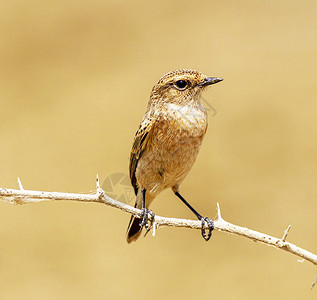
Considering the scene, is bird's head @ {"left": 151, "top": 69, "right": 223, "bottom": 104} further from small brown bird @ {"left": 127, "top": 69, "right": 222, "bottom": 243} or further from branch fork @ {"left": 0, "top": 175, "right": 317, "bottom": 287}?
branch fork @ {"left": 0, "top": 175, "right": 317, "bottom": 287}

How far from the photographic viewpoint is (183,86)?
4.07 m

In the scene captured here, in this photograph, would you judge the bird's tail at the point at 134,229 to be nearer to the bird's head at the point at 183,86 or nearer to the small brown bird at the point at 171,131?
the small brown bird at the point at 171,131

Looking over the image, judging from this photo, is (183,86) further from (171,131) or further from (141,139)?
(141,139)

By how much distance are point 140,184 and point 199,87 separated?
3.55ft

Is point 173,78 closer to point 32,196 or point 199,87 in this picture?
point 199,87

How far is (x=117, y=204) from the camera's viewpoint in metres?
3.29

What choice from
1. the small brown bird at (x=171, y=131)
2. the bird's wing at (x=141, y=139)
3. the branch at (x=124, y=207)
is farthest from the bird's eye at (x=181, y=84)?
the branch at (x=124, y=207)

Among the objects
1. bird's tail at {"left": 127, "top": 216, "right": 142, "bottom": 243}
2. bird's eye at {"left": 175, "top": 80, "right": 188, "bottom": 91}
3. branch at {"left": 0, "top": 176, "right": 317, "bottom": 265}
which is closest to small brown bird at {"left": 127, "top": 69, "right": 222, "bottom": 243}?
bird's eye at {"left": 175, "top": 80, "right": 188, "bottom": 91}

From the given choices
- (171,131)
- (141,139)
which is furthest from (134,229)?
(171,131)

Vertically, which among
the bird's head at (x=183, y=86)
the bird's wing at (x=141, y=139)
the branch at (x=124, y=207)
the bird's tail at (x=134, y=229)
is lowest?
the bird's tail at (x=134, y=229)

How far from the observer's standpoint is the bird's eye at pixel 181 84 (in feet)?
13.3

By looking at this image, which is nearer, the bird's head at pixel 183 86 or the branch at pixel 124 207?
the branch at pixel 124 207

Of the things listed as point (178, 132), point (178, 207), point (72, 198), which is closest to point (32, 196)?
point (72, 198)

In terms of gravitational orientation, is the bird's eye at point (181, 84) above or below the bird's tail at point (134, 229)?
above
